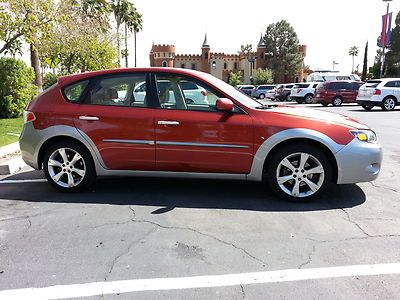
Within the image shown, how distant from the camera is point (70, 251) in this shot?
11.5 feet

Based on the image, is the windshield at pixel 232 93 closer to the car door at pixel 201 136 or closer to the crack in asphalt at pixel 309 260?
Answer: the car door at pixel 201 136

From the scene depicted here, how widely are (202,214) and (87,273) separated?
1615 mm

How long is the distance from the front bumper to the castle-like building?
238ft

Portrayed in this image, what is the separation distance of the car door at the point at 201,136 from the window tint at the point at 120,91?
0.88 feet

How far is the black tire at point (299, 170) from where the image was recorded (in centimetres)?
464

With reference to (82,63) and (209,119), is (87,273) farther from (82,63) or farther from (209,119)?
(82,63)

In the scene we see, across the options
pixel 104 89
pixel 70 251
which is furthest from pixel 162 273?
pixel 104 89

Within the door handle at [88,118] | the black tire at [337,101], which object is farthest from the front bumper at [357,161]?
the black tire at [337,101]

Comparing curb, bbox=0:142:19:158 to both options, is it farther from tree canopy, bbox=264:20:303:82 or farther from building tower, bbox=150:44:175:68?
tree canopy, bbox=264:20:303:82

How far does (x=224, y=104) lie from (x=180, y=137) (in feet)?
2.27

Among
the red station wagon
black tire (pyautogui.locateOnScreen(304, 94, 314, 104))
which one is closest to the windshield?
the red station wagon

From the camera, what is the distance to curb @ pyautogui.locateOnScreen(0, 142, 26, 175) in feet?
20.8

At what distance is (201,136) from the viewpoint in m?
4.73

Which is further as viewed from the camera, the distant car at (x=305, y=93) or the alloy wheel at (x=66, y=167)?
the distant car at (x=305, y=93)
